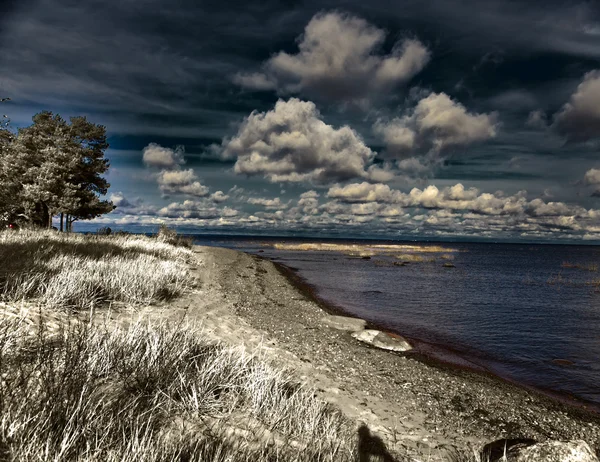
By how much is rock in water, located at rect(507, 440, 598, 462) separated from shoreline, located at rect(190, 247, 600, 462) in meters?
1.32

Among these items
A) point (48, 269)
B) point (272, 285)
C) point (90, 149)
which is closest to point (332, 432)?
point (48, 269)

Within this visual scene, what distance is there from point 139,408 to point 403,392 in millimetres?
6203

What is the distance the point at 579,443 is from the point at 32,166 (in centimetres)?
4178

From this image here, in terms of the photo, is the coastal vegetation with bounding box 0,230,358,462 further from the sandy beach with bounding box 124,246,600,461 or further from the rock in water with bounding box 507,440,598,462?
the rock in water with bounding box 507,440,598,462

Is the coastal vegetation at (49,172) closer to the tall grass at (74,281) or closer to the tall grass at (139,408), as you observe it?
the tall grass at (74,281)

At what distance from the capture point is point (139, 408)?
4.28m

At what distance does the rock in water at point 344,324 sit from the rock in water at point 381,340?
723 millimetres

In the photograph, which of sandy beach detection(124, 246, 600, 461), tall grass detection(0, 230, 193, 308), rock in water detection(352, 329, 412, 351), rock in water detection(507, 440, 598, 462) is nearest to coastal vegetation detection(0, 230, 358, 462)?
tall grass detection(0, 230, 193, 308)

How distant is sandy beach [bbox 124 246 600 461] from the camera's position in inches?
261

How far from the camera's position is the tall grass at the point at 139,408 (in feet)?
10.3

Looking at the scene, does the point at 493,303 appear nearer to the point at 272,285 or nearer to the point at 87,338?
the point at 272,285

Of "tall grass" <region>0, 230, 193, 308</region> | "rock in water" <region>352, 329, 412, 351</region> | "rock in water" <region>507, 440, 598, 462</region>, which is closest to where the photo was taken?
"rock in water" <region>507, 440, 598, 462</region>

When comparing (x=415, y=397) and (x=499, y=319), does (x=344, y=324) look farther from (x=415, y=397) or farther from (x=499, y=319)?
(x=499, y=319)

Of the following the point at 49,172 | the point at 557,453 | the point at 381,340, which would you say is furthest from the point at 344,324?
the point at 49,172
